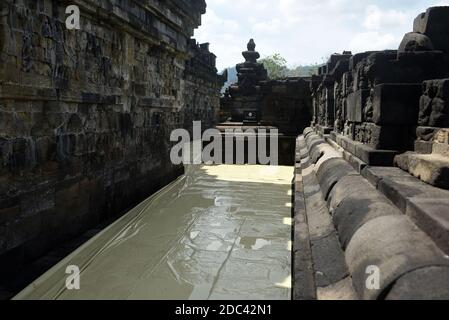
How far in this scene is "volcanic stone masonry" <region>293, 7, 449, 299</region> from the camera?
1.76 metres

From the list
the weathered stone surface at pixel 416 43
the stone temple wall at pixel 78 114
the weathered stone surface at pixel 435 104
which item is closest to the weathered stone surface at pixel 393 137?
the weathered stone surface at pixel 435 104

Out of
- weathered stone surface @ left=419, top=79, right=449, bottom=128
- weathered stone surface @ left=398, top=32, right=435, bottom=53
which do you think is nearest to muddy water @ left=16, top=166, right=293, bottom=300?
weathered stone surface @ left=419, top=79, right=449, bottom=128

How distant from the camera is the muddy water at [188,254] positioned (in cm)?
309

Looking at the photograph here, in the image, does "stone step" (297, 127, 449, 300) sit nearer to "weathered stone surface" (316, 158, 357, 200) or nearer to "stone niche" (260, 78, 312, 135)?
"weathered stone surface" (316, 158, 357, 200)

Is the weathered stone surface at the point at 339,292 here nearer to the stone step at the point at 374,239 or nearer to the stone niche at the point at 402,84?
the stone step at the point at 374,239

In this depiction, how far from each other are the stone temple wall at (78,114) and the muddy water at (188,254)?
1.40ft

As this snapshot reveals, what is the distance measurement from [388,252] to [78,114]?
3698mm

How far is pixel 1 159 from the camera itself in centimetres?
322

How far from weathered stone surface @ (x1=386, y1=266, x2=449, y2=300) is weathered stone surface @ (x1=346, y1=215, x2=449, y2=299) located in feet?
0.06

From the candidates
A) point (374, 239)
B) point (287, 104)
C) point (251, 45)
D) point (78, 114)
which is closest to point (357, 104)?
point (374, 239)

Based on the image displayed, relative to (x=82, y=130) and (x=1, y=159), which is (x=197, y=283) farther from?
(x=82, y=130)

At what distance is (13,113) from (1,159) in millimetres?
421

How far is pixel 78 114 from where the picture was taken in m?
4.46

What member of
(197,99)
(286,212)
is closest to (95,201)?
(286,212)
